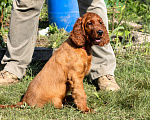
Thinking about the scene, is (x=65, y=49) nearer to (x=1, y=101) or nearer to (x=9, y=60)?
(x=1, y=101)

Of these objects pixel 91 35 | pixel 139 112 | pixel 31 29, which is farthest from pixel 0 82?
pixel 139 112

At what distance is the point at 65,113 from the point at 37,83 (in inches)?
20.5

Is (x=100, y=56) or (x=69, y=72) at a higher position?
(x=69, y=72)

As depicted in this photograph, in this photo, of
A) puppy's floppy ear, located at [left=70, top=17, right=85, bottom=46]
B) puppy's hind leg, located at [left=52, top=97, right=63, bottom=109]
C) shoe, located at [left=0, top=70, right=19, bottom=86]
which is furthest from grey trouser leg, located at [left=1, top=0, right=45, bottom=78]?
puppy's hind leg, located at [left=52, top=97, right=63, bottom=109]

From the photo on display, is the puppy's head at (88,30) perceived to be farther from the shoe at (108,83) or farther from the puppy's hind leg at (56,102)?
the shoe at (108,83)

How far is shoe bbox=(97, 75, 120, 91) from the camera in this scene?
3.70 m

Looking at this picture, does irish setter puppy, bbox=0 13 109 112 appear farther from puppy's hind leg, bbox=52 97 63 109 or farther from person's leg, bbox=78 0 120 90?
person's leg, bbox=78 0 120 90

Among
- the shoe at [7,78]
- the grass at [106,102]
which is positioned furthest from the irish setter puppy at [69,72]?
the shoe at [7,78]

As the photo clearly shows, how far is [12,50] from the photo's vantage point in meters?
4.05

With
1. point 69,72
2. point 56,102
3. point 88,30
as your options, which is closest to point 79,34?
point 88,30

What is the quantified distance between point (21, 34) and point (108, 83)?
5.44 feet

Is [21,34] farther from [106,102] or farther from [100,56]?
[106,102]

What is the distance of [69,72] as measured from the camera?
301 cm

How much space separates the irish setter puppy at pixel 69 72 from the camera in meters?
2.97
